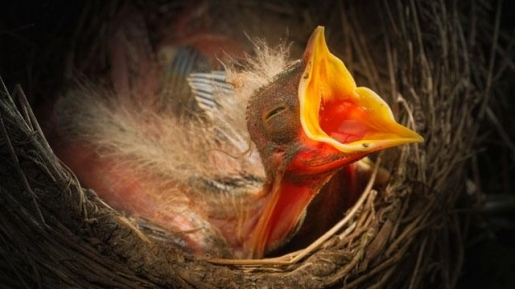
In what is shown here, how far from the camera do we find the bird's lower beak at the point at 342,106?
1.01 metres

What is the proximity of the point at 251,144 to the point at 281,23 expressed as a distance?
0.74 m

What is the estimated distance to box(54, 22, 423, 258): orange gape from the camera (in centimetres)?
105

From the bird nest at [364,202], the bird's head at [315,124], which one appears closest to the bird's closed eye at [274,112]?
the bird's head at [315,124]

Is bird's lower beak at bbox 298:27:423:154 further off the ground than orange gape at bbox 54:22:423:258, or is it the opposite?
bird's lower beak at bbox 298:27:423:154

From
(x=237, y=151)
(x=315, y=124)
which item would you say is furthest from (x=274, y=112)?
(x=237, y=151)

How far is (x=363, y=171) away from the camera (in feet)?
4.45

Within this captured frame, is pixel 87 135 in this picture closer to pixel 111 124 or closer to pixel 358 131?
pixel 111 124

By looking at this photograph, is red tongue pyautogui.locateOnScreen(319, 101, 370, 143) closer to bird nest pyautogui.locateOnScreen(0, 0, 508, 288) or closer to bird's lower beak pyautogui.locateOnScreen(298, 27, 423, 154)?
bird's lower beak pyautogui.locateOnScreen(298, 27, 423, 154)

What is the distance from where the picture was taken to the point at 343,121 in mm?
1098

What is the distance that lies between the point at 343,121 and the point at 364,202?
300 mm

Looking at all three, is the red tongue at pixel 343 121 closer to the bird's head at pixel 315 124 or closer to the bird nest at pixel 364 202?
the bird's head at pixel 315 124

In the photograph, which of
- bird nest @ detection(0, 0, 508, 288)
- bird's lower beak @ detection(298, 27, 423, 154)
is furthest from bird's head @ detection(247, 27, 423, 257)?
bird nest @ detection(0, 0, 508, 288)

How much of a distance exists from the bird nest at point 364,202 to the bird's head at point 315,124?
0.61 feet

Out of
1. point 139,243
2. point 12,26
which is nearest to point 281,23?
point 12,26
